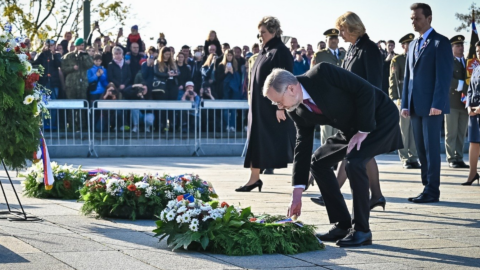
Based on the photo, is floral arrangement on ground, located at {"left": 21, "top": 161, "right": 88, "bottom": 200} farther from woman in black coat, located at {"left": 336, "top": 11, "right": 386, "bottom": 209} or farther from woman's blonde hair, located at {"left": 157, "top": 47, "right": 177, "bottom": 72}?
Answer: woman's blonde hair, located at {"left": 157, "top": 47, "right": 177, "bottom": 72}

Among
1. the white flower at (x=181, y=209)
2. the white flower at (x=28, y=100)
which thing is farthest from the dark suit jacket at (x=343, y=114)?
the white flower at (x=28, y=100)

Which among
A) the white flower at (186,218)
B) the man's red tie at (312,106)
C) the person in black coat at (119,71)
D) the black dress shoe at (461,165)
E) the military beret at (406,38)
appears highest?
the military beret at (406,38)

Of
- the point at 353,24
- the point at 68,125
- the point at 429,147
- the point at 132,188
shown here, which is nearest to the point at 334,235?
the point at 132,188

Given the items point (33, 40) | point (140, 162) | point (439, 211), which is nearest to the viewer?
point (439, 211)

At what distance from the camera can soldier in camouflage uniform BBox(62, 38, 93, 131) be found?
17.6m

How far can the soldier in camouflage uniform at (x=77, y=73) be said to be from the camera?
17644 millimetres

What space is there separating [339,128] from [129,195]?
2.25 metres

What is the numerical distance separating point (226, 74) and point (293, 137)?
8.47m

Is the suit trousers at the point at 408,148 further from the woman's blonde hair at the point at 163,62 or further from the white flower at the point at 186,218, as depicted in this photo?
the white flower at the point at 186,218

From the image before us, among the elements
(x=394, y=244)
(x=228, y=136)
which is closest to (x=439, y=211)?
(x=394, y=244)

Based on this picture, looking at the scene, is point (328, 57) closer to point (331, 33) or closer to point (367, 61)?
point (331, 33)

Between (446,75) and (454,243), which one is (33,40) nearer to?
(446,75)

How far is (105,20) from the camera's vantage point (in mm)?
28984

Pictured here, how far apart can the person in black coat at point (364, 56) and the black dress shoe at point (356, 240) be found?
6.82ft
